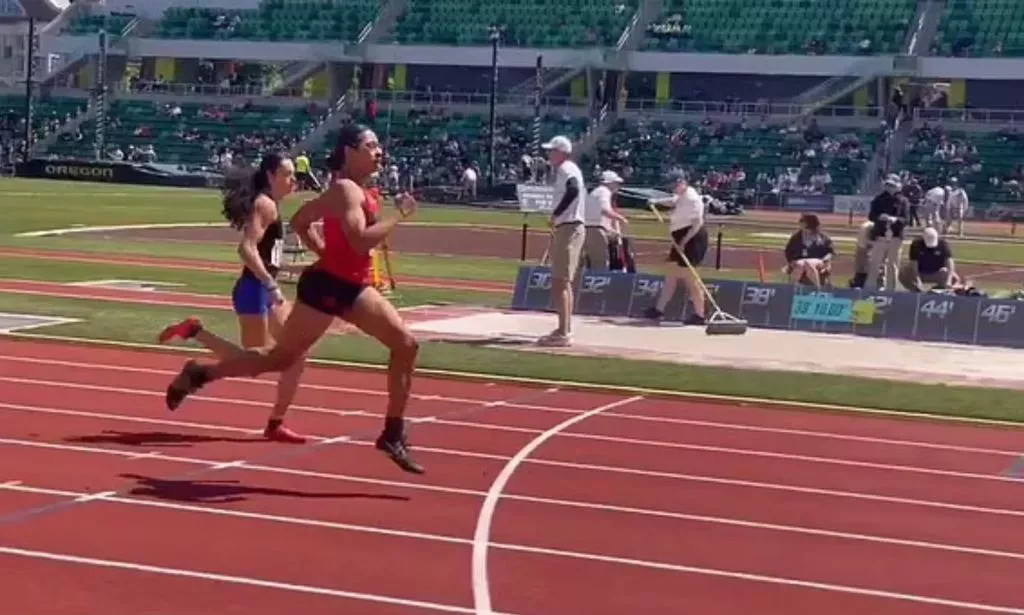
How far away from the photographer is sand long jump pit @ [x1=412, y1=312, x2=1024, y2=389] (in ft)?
56.5

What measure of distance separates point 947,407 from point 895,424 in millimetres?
1082

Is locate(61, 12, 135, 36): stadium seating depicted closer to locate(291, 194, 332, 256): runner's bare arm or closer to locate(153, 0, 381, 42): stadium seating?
locate(153, 0, 381, 42): stadium seating

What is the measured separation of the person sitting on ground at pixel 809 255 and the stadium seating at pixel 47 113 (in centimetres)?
5932

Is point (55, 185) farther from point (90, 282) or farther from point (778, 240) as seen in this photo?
point (90, 282)

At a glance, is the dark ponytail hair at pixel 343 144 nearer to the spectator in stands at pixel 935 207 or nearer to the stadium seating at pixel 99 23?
the spectator in stands at pixel 935 207

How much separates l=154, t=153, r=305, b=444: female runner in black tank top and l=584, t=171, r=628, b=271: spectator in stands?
914cm

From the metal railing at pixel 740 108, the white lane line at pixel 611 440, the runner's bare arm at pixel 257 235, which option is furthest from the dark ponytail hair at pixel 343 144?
the metal railing at pixel 740 108

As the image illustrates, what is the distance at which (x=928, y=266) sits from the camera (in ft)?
75.6

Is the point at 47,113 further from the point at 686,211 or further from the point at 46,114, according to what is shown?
the point at 686,211

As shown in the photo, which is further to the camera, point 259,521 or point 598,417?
point 598,417

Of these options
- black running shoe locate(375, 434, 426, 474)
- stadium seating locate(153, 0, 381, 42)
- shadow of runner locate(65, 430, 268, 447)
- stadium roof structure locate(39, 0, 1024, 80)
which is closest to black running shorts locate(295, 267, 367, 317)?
black running shoe locate(375, 434, 426, 474)

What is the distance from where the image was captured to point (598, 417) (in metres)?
13.5

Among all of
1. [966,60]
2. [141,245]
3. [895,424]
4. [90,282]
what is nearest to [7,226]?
[141,245]

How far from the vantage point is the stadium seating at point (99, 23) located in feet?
270
